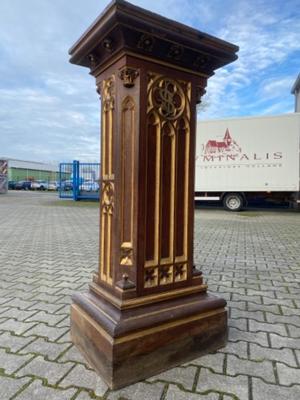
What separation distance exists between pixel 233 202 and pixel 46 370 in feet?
41.2

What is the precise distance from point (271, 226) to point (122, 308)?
8368 millimetres

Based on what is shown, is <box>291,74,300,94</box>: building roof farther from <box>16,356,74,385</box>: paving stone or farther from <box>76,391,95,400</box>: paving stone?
<box>76,391,95,400</box>: paving stone

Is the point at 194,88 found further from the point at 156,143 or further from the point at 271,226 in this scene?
the point at 271,226

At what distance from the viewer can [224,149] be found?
13484 mm

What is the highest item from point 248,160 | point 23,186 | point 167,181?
point 248,160

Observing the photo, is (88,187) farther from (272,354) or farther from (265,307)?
(272,354)

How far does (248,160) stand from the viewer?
43.2 feet

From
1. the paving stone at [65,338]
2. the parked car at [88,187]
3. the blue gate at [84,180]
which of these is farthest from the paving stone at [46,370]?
the parked car at [88,187]

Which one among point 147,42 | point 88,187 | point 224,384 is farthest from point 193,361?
point 88,187

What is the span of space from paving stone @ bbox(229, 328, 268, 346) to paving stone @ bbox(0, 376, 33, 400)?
1488 mm

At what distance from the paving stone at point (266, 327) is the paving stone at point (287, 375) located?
20.4 inches

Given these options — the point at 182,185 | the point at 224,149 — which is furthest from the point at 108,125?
the point at 224,149

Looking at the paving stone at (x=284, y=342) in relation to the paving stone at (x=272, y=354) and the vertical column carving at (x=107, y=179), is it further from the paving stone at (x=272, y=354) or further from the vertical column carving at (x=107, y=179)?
the vertical column carving at (x=107, y=179)

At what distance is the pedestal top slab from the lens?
191cm
